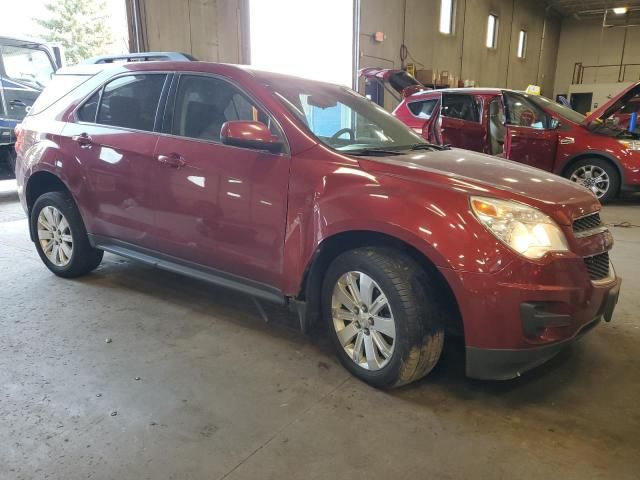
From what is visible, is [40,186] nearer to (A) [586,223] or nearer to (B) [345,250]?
(B) [345,250]

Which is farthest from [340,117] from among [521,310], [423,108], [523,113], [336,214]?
[423,108]

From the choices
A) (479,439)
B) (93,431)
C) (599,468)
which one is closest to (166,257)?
(93,431)

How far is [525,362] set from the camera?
199cm

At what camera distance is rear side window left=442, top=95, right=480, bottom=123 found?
21.8ft

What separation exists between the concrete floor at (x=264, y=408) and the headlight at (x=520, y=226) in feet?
2.43

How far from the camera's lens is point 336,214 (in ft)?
7.25

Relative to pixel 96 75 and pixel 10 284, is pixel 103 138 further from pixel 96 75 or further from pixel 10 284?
pixel 10 284

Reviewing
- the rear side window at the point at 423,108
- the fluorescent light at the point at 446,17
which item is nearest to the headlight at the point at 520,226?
the rear side window at the point at 423,108

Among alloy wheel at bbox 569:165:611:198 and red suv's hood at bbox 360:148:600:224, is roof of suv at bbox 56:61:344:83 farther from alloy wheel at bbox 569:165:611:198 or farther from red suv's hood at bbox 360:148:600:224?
alloy wheel at bbox 569:165:611:198

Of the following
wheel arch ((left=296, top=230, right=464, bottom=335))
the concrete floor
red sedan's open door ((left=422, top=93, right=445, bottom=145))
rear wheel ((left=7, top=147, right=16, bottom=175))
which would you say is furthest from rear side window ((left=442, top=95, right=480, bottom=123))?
rear wheel ((left=7, top=147, right=16, bottom=175))

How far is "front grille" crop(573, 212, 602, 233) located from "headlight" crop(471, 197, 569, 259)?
144mm

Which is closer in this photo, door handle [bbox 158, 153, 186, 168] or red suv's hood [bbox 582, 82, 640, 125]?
door handle [bbox 158, 153, 186, 168]

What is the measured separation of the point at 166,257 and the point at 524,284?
209 cm

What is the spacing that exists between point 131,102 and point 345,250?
179 cm
